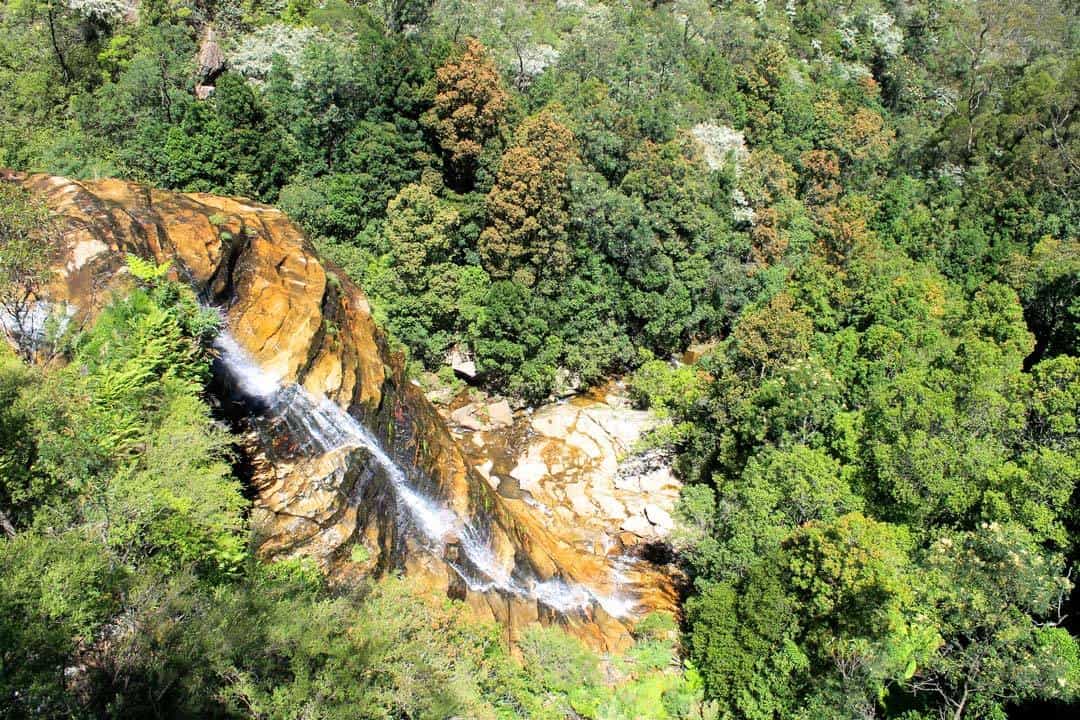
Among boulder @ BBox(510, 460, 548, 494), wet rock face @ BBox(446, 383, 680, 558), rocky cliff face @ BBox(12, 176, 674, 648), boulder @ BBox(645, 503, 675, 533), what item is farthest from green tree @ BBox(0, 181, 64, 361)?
boulder @ BBox(645, 503, 675, 533)

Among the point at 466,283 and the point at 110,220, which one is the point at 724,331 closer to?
the point at 466,283

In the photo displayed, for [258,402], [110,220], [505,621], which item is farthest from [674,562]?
[110,220]

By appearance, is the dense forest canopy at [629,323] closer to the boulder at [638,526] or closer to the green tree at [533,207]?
the green tree at [533,207]

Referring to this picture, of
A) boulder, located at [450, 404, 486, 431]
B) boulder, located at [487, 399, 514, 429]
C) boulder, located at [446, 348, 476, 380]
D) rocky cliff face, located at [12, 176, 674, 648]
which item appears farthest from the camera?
boulder, located at [446, 348, 476, 380]

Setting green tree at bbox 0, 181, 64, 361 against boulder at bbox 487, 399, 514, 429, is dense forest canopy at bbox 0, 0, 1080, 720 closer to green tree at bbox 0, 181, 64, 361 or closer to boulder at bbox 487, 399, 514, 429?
green tree at bbox 0, 181, 64, 361

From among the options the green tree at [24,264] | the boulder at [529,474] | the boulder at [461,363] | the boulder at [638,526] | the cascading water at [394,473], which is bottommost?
the boulder at [529,474]

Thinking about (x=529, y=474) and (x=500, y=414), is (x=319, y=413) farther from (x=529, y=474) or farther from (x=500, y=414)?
(x=500, y=414)

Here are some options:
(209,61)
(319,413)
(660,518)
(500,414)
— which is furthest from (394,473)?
(209,61)

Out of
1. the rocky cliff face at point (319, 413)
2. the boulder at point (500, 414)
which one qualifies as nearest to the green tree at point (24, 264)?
the rocky cliff face at point (319, 413)
